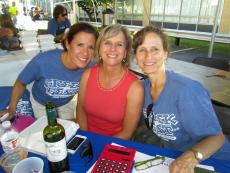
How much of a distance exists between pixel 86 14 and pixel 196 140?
509 inches

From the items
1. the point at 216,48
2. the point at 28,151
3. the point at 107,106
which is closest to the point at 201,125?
the point at 107,106

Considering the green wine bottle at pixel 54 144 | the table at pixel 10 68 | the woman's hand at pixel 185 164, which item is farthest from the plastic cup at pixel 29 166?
the table at pixel 10 68

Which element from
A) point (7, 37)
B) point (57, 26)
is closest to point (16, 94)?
point (7, 37)

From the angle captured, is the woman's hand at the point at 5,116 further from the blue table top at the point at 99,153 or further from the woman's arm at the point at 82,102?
the woman's arm at the point at 82,102

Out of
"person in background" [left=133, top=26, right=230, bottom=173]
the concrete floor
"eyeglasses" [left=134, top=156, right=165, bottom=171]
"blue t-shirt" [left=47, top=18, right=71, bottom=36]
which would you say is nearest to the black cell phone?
"eyeglasses" [left=134, top=156, right=165, bottom=171]

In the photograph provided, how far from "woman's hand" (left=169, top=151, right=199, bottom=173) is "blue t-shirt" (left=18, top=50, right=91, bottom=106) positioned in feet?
3.47

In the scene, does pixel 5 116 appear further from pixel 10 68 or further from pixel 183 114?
pixel 10 68

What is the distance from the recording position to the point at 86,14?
1306 centimetres

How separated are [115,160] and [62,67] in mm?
979

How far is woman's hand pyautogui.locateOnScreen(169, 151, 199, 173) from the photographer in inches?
34.7

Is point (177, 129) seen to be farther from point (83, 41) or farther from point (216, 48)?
point (216, 48)

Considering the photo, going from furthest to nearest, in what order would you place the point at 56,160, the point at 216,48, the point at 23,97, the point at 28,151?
the point at 216,48 → the point at 23,97 → the point at 28,151 → the point at 56,160

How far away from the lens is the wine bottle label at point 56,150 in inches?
32.0

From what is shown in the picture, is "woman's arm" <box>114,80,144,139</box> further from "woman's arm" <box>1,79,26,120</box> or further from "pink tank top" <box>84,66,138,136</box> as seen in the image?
"woman's arm" <box>1,79,26,120</box>
